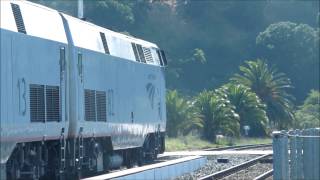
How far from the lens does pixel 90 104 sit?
2164 centimetres

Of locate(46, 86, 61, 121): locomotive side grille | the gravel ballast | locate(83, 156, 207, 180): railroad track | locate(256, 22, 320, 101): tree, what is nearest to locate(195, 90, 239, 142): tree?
the gravel ballast

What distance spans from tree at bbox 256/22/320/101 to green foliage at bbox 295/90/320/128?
1652 centimetres

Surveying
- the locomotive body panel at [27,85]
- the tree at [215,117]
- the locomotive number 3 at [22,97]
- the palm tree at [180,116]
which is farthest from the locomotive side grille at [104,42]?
the tree at [215,117]

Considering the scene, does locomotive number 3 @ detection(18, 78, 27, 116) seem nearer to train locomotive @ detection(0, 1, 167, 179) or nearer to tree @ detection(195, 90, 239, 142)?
train locomotive @ detection(0, 1, 167, 179)

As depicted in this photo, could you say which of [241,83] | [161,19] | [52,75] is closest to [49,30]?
[52,75]

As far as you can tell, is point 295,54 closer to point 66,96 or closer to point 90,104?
point 90,104

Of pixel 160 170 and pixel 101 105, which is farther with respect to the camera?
pixel 160 170

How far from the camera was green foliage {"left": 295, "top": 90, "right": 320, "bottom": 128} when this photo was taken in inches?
2757

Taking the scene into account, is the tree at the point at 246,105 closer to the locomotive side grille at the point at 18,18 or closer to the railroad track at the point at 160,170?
the railroad track at the point at 160,170

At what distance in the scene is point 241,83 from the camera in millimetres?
70750

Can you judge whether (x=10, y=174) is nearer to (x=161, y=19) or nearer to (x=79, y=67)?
(x=79, y=67)

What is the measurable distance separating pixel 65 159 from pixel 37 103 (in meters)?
2.52

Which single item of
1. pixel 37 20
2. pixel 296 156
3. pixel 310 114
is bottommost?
pixel 296 156

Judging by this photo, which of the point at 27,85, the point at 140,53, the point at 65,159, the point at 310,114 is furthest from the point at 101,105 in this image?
the point at 310,114
